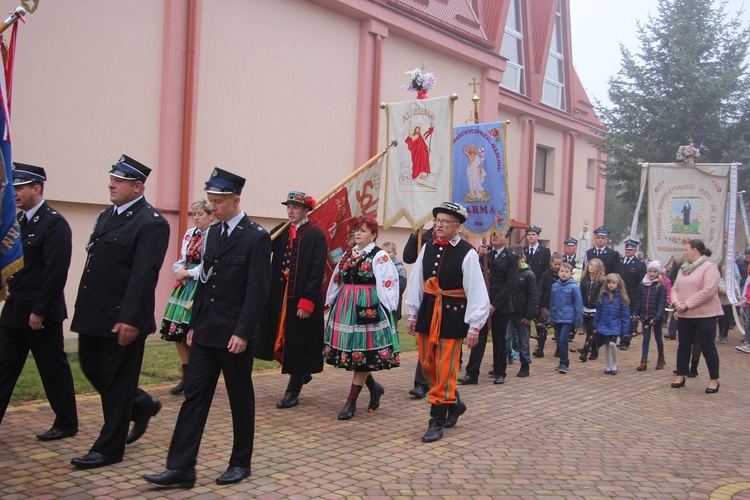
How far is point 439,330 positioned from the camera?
20.7 feet

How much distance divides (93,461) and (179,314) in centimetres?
239

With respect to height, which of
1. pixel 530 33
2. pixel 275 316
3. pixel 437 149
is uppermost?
pixel 530 33

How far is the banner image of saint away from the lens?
525 inches

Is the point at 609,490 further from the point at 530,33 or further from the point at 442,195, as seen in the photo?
the point at 530,33

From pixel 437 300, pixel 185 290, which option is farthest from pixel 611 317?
pixel 185 290

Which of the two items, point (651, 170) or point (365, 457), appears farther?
point (651, 170)

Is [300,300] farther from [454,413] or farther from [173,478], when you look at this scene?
[173,478]

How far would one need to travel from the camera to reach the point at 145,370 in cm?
852

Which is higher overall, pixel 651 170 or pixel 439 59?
pixel 439 59

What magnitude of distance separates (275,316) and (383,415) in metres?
1.44

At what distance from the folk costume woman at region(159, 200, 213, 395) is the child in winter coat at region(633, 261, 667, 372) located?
7.08m

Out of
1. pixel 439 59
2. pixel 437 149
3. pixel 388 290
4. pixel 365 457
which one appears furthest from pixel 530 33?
pixel 365 457

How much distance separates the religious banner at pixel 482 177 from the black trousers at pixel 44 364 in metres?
5.35

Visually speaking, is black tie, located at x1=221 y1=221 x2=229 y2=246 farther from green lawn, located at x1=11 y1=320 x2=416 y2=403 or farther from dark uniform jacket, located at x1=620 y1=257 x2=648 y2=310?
dark uniform jacket, located at x1=620 y1=257 x2=648 y2=310
